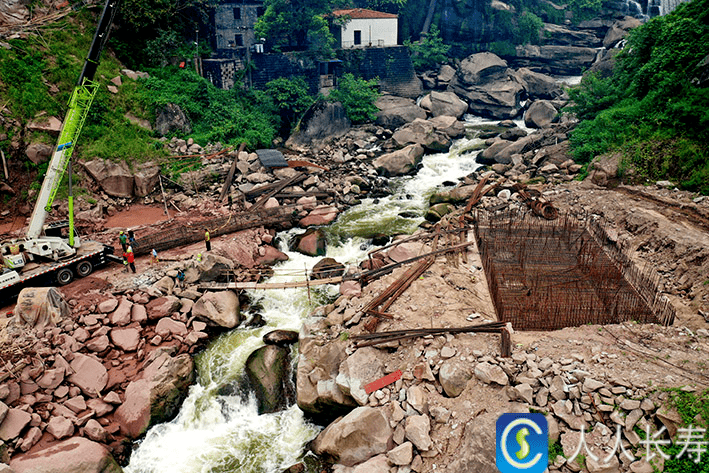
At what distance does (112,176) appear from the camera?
79.2 ft

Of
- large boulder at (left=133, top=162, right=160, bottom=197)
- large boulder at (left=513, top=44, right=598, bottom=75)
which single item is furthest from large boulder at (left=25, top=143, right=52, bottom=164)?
large boulder at (left=513, top=44, right=598, bottom=75)

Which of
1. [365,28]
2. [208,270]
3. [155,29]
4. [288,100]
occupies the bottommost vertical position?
[208,270]

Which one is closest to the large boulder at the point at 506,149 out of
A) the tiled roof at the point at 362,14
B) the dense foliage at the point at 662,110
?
the dense foliage at the point at 662,110

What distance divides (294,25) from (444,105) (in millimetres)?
13691

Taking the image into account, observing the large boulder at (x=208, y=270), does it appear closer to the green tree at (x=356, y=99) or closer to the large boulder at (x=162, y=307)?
the large boulder at (x=162, y=307)

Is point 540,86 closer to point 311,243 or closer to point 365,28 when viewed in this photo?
point 365,28

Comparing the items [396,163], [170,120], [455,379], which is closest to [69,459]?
[455,379]

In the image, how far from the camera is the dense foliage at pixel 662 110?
20.0 m

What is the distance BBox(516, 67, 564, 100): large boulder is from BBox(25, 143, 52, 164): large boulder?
36889 millimetres

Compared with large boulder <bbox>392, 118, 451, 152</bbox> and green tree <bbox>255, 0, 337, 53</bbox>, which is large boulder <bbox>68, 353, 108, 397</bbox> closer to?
large boulder <bbox>392, 118, 451, 152</bbox>

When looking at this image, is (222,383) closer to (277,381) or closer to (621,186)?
(277,381)

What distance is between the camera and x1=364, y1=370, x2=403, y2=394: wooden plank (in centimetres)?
1192

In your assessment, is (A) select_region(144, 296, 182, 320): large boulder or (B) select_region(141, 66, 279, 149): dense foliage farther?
(B) select_region(141, 66, 279, 149): dense foliage

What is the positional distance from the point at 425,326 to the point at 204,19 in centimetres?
3041
